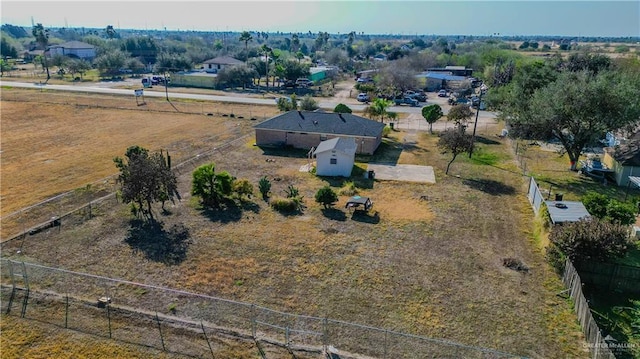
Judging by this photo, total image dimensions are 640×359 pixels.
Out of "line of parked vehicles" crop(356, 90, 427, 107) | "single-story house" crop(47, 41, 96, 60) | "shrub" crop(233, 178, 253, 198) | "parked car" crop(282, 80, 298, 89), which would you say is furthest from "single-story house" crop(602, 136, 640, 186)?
"single-story house" crop(47, 41, 96, 60)

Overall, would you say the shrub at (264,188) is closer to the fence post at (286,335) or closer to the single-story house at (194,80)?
the fence post at (286,335)

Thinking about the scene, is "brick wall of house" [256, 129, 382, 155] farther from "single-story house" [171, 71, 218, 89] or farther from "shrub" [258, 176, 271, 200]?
"single-story house" [171, 71, 218, 89]

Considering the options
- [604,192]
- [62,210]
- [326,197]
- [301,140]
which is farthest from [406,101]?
[62,210]

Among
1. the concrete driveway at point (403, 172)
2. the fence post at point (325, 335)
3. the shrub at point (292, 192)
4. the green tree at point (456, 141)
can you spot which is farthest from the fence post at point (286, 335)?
the green tree at point (456, 141)

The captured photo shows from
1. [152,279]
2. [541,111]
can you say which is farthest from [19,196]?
[541,111]

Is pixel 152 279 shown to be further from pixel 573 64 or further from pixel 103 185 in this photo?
pixel 573 64

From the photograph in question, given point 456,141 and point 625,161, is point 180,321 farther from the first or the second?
point 625,161
